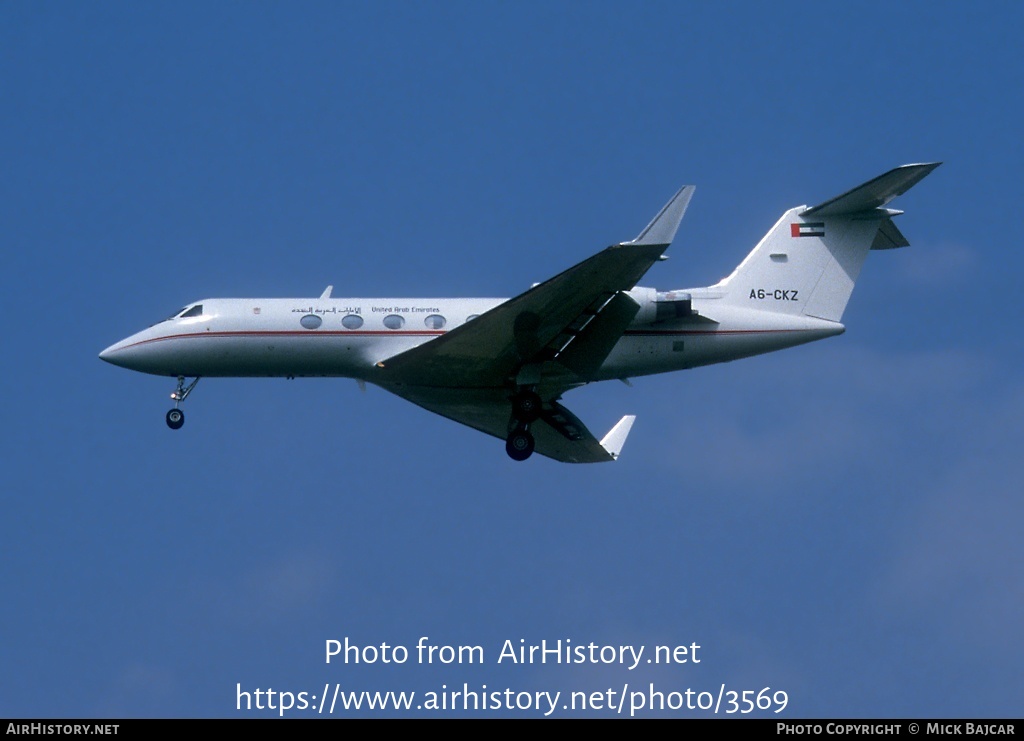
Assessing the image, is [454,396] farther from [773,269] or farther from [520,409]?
[773,269]

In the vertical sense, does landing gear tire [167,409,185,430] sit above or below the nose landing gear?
above

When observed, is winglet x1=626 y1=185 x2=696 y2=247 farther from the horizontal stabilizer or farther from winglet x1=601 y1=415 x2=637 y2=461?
winglet x1=601 y1=415 x2=637 y2=461

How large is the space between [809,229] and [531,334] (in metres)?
6.02

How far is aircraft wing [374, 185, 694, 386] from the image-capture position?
2242 centimetres

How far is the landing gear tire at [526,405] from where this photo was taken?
26141 mm

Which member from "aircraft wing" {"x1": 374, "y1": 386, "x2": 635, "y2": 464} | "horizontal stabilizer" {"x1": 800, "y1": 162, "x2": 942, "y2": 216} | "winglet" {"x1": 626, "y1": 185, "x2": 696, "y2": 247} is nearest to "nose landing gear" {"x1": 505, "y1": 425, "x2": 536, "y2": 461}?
Answer: "aircraft wing" {"x1": 374, "y1": 386, "x2": 635, "y2": 464}

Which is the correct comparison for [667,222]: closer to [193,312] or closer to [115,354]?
[193,312]

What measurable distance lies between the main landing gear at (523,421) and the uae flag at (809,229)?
580 cm

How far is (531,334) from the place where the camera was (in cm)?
2467

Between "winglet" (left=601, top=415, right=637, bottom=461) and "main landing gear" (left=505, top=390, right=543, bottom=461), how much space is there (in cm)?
316

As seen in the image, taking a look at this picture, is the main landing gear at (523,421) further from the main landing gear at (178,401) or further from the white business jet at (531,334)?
the main landing gear at (178,401)

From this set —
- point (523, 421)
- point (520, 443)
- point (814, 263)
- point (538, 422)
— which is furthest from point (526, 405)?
point (814, 263)
